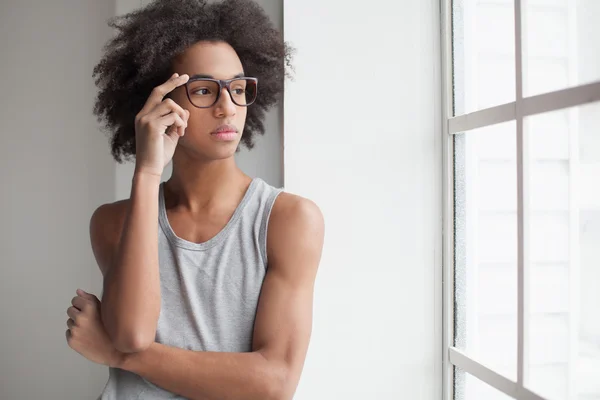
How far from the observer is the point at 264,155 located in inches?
84.8

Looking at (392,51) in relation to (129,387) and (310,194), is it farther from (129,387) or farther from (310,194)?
(129,387)

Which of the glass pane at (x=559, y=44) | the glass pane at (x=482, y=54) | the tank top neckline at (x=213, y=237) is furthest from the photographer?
the glass pane at (x=482, y=54)

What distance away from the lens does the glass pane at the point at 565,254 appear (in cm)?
127

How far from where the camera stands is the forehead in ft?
4.67

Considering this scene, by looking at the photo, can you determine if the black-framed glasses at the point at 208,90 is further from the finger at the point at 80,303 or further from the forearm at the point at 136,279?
the finger at the point at 80,303

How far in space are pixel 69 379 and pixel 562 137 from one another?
5.90 feet

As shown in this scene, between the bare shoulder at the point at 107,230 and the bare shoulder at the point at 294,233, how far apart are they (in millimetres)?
390

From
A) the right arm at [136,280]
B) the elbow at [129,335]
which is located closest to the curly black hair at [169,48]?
the right arm at [136,280]

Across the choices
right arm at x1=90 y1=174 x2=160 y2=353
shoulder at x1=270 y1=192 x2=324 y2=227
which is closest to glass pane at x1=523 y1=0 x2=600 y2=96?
shoulder at x1=270 y1=192 x2=324 y2=227

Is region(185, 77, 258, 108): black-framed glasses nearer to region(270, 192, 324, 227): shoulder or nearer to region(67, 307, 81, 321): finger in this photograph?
region(270, 192, 324, 227): shoulder

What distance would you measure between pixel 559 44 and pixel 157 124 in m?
0.95

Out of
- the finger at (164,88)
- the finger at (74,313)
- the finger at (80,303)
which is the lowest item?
the finger at (74,313)

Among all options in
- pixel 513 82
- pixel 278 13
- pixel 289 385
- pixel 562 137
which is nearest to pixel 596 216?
pixel 562 137

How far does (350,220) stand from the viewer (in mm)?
1957
